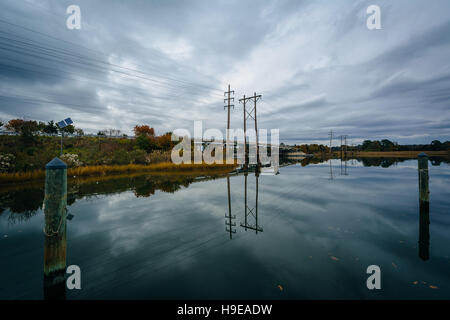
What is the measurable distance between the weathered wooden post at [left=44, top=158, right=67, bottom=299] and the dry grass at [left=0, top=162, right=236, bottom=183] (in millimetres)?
12294

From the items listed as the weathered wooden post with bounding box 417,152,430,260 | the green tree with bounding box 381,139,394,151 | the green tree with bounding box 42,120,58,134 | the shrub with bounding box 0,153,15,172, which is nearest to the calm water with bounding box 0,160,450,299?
the weathered wooden post with bounding box 417,152,430,260

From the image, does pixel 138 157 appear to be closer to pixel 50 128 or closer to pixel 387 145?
pixel 50 128

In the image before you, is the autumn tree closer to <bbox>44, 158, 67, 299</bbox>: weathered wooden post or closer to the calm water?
the calm water

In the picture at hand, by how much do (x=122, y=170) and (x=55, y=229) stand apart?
15167 millimetres

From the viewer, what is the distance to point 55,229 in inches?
122

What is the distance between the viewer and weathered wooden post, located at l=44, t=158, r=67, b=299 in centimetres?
298

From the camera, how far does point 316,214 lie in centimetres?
640

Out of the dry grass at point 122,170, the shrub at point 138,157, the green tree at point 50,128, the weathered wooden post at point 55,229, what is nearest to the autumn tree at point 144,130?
the green tree at point 50,128

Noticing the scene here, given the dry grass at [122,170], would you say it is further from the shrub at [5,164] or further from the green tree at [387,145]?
the green tree at [387,145]

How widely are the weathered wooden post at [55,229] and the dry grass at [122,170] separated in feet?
40.3

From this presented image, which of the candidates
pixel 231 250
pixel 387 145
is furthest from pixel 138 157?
pixel 387 145
